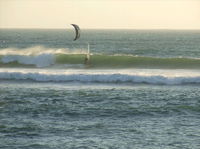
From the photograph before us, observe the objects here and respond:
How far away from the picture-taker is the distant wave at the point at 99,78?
26.5 metres

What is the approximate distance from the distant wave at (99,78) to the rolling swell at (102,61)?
6.32 meters

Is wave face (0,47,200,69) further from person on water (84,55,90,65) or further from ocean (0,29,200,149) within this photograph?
ocean (0,29,200,149)

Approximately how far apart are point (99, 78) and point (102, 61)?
825 centimetres

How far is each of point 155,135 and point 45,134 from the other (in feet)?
9.67

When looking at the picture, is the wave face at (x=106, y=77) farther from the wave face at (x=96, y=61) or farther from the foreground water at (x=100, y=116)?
the wave face at (x=96, y=61)

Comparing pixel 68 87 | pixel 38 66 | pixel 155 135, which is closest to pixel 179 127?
pixel 155 135

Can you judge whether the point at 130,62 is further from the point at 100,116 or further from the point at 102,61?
the point at 100,116

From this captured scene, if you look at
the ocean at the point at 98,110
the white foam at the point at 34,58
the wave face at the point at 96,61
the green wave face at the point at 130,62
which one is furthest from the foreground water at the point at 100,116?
the white foam at the point at 34,58

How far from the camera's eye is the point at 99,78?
90.8 feet

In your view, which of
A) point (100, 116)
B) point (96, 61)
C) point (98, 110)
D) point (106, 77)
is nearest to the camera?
point (100, 116)

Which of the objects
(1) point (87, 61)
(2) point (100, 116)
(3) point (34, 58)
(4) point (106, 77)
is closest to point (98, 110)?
(2) point (100, 116)

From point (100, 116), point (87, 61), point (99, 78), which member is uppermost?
point (87, 61)

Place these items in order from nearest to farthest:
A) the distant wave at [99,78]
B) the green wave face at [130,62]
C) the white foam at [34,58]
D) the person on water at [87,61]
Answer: the distant wave at [99,78]
the green wave face at [130,62]
the white foam at [34,58]
the person on water at [87,61]

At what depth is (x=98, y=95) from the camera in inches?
883
